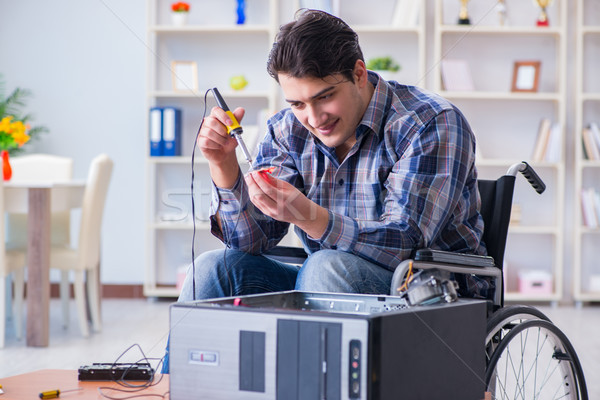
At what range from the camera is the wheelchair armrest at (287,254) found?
156 cm

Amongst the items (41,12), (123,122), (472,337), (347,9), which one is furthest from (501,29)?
(472,337)

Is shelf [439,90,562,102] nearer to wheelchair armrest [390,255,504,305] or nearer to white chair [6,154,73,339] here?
white chair [6,154,73,339]

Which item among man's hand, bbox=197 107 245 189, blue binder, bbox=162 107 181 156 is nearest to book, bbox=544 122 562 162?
blue binder, bbox=162 107 181 156

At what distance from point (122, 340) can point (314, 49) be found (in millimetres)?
1970

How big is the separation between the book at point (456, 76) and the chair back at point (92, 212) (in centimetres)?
204

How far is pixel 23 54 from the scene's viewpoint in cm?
432

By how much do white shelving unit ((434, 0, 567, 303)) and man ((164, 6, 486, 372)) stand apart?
110 inches

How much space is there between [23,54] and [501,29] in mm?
2915

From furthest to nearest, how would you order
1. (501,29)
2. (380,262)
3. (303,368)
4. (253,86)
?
(253,86) → (501,29) → (380,262) → (303,368)

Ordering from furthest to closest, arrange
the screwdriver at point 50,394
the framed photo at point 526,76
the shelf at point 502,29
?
the framed photo at point 526,76, the shelf at point 502,29, the screwdriver at point 50,394

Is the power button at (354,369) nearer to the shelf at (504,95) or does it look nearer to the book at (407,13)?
the shelf at (504,95)

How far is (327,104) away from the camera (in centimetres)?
143

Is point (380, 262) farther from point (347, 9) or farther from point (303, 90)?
point (347, 9)

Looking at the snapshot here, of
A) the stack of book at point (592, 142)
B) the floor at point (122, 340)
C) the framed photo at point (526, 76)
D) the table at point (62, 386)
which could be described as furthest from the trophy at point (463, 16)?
the table at point (62, 386)
